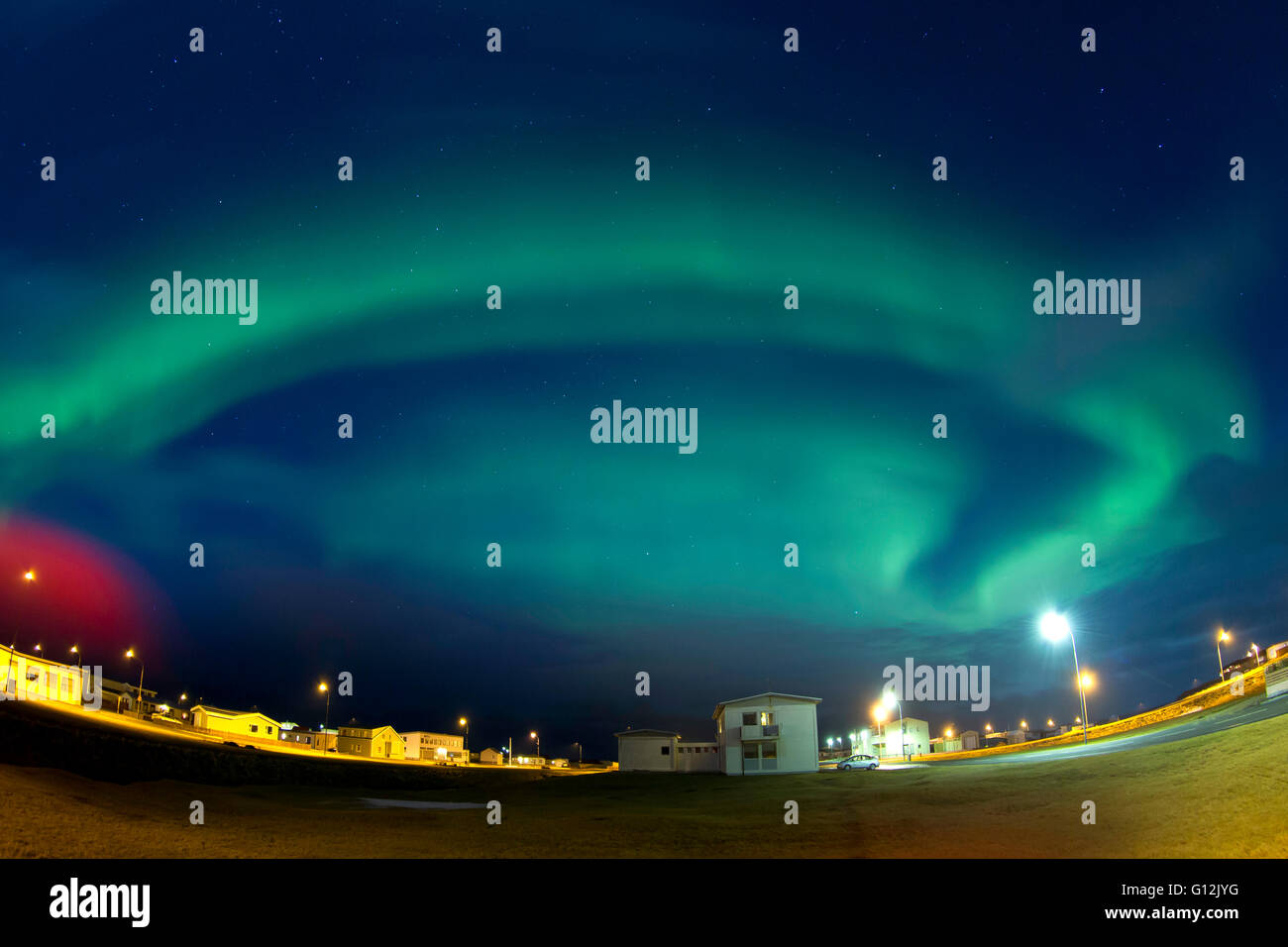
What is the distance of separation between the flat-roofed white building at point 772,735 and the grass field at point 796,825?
3499cm

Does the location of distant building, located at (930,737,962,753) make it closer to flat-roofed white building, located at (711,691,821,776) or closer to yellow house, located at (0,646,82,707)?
flat-roofed white building, located at (711,691,821,776)

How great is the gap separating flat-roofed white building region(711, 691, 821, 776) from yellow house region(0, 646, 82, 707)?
61.4 meters

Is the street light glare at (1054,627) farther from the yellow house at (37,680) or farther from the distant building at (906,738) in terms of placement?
the yellow house at (37,680)

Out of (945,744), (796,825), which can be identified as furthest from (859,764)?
(945,744)

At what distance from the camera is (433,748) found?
434 ft

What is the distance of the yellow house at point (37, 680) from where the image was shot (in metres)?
60.5

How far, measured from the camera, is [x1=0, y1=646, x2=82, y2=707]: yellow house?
60.5 meters

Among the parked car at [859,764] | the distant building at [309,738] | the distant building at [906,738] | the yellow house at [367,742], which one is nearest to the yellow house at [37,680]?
the distant building at [309,738]

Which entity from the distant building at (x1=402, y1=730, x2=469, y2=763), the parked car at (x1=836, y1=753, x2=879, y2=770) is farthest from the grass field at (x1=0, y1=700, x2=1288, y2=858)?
the distant building at (x1=402, y1=730, x2=469, y2=763)
